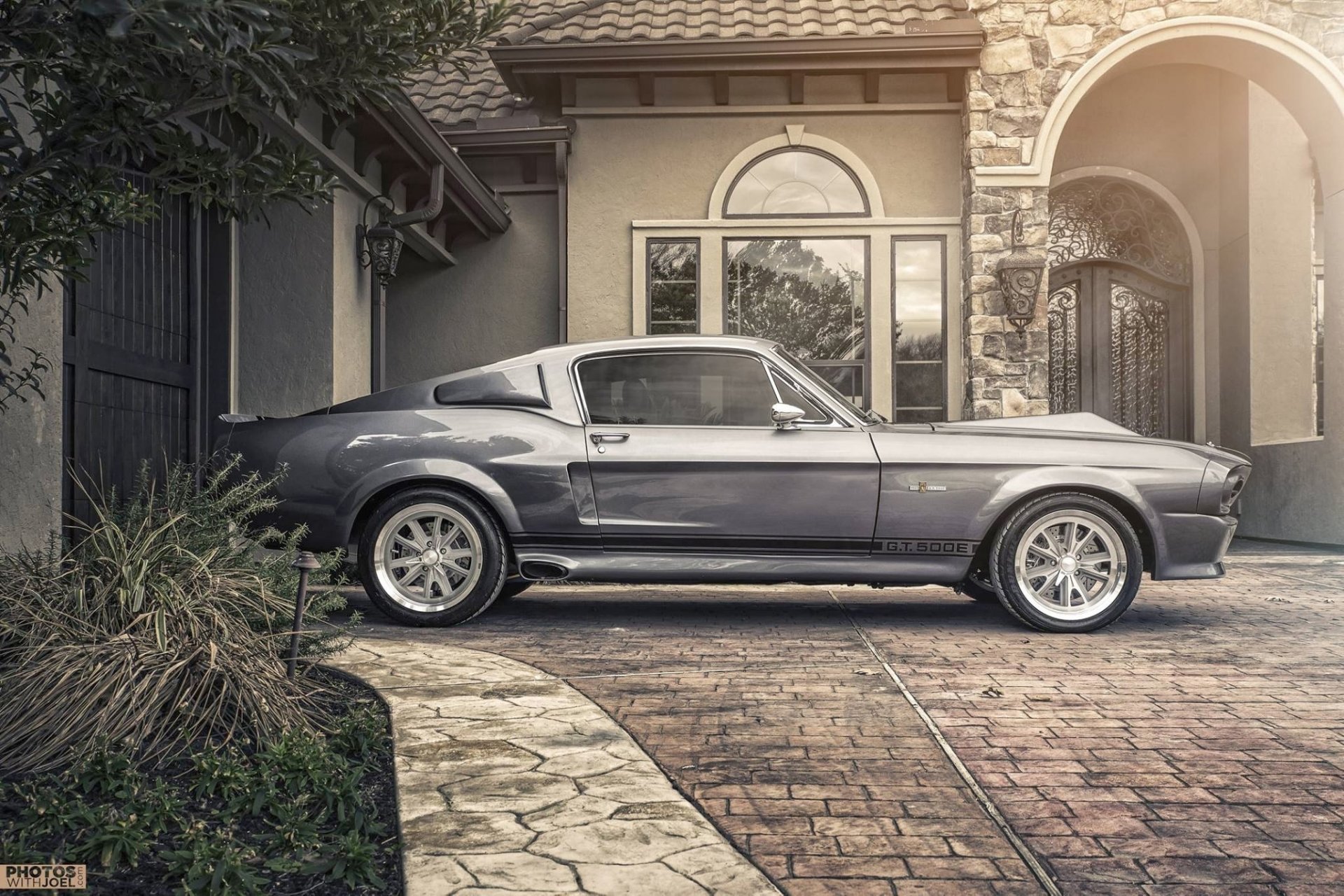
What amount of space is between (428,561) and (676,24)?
7517mm

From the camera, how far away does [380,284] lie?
33.0ft

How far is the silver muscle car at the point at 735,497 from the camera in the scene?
6.12 metres

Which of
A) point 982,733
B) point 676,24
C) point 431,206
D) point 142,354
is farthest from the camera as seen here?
point 676,24

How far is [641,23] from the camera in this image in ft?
38.9

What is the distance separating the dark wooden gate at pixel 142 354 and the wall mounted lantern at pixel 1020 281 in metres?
6.89

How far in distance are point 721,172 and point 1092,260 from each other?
186 inches

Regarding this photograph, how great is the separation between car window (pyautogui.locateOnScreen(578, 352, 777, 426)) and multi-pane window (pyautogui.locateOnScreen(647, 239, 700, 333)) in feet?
18.1

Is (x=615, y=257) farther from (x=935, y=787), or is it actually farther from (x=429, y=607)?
(x=935, y=787)

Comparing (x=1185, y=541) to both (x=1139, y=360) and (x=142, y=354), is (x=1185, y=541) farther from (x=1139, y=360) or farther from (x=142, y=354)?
(x=1139, y=360)

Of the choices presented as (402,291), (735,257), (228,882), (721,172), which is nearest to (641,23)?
(721,172)

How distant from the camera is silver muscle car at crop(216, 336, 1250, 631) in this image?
20.1 ft

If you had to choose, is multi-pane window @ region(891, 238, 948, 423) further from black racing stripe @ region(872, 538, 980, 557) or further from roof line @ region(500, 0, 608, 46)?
A: black racing stripe @ region(872, 538, 980, 557)

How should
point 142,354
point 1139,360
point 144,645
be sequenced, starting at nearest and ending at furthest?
point 144,645
point 142,354
point 1139,360

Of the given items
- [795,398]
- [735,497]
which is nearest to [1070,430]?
[795,398]
